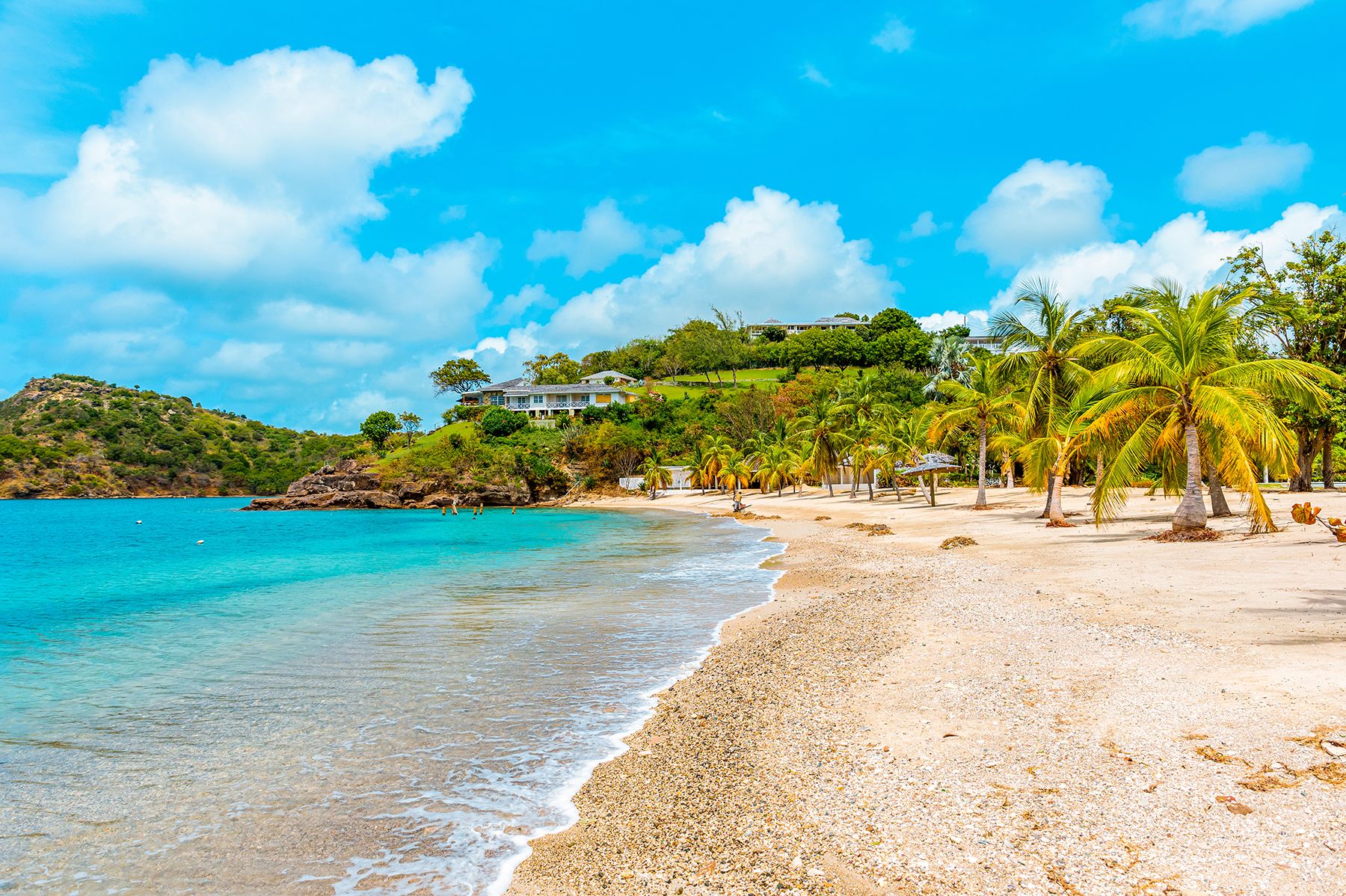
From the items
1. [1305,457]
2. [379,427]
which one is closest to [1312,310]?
[1305,457]

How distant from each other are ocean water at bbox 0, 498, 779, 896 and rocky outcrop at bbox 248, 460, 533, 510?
2502 inches

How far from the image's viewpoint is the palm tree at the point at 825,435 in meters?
54.5

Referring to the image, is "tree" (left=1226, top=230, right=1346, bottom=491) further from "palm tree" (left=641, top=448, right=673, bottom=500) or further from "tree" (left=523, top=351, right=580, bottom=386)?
"tree" (left=523, top=351, right=580, bottom=386)

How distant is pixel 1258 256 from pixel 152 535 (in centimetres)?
7256

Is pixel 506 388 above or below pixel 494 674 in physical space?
above

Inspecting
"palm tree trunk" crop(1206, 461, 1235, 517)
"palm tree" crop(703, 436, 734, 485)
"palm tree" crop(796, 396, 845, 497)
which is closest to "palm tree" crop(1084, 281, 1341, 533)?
"palm tree trunk" crop(1206, 461, 1235, 517)

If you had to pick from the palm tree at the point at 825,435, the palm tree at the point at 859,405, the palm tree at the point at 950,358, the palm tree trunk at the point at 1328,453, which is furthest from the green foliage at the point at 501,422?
the palm tree trunk at the point at 1328,453

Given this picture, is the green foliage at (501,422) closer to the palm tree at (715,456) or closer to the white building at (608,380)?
the white building at (608,380)

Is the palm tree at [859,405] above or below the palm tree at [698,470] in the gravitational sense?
above

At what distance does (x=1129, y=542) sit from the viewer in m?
19.6

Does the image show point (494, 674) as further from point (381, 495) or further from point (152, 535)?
point (381, 495)

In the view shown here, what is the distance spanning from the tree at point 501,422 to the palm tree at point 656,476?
1662cm

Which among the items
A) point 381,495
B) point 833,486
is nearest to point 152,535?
point 381,495

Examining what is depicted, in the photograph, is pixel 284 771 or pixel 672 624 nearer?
pixel 284 771
